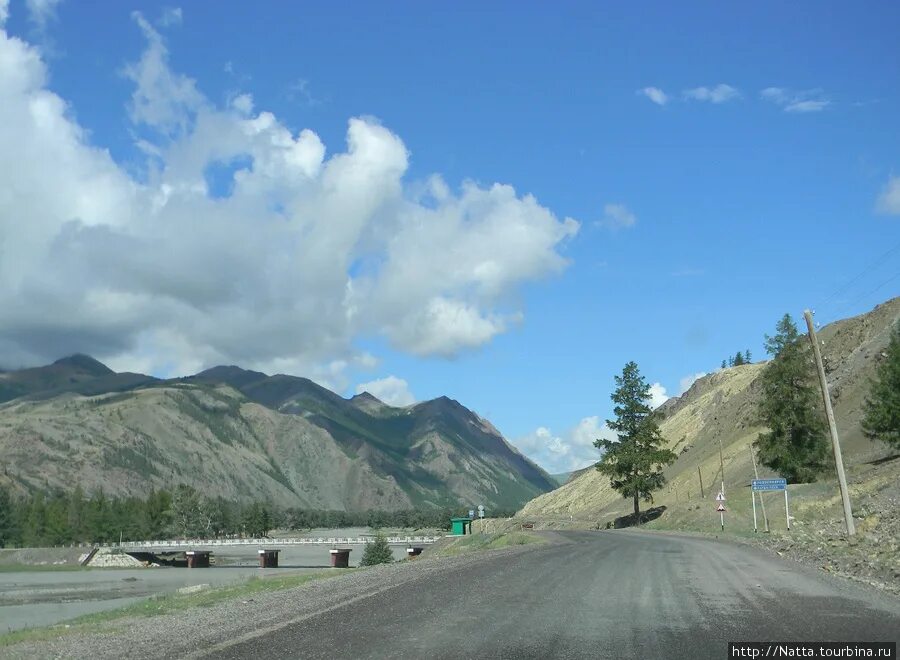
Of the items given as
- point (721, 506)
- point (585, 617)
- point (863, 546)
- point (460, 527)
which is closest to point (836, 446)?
point (863, 546)

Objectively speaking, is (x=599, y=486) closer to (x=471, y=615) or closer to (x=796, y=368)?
(x=796, y=368)

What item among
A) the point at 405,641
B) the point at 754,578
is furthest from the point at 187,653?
the point at 754,578

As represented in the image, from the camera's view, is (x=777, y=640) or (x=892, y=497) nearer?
(x=777, y=640)

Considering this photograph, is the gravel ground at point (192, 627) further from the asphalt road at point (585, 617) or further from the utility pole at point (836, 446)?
the utility pole at point (836, 446)

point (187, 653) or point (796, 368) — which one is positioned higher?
point (796, 368)

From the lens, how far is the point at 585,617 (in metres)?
14.6

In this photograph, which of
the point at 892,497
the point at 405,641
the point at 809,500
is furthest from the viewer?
the point at 809,500

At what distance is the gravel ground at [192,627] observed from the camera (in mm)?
12516

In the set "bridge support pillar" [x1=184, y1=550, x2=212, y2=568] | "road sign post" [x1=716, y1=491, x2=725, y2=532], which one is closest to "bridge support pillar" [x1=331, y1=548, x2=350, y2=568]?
"bridge support pillar" [x1=184, y1=550, x2=212, y2=568]

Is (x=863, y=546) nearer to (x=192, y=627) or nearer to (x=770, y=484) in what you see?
(x=770, y=484)

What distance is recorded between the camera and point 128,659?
1162 cm

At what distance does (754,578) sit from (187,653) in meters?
15.5

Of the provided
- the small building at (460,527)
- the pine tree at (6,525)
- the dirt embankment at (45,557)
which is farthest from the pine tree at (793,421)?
the pine tree at (6,525)

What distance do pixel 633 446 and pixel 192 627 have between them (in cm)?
5961
